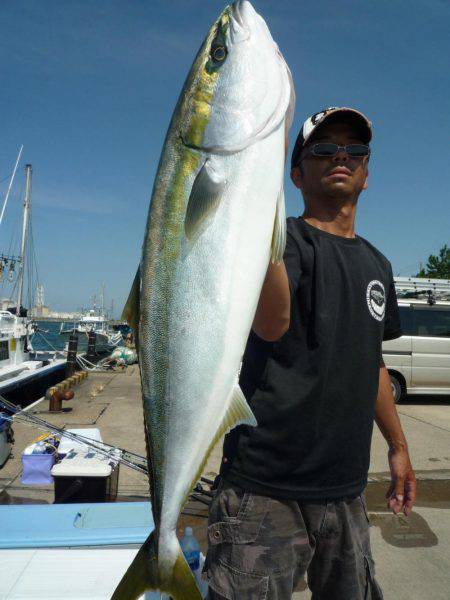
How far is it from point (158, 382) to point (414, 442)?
6634mm

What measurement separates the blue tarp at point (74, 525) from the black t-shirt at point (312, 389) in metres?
1.29

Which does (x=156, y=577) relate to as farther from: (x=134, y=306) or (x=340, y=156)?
(x=340, y=156)

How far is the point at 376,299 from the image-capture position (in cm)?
195

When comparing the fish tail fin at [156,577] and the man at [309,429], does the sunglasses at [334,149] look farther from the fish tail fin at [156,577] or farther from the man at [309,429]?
the fish tail fin at [156,577]

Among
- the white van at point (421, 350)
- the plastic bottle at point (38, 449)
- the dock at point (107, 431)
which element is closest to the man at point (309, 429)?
the dock at point (107, 431)

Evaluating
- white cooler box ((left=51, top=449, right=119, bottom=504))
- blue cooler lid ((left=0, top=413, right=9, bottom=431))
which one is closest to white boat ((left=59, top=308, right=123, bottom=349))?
blue cooler lid ((left=0, top=413, right=9, bottom=431))

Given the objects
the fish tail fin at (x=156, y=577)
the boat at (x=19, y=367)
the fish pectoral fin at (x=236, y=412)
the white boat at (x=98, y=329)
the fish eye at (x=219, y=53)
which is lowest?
the white boat at (x=98, y=329)

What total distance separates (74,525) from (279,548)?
5.26ft

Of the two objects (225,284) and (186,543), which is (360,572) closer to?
(186,543)

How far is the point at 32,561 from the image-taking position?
246 cm

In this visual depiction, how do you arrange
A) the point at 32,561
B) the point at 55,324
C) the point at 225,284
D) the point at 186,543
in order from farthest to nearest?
1. the point at 55,324
2. the point at 186,543
3. the point at 32,561
4. the point at 225,284

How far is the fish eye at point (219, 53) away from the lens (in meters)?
1.36

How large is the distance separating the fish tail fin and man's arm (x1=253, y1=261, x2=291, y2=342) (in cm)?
73

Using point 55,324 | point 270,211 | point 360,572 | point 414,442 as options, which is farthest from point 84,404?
point 55,324
